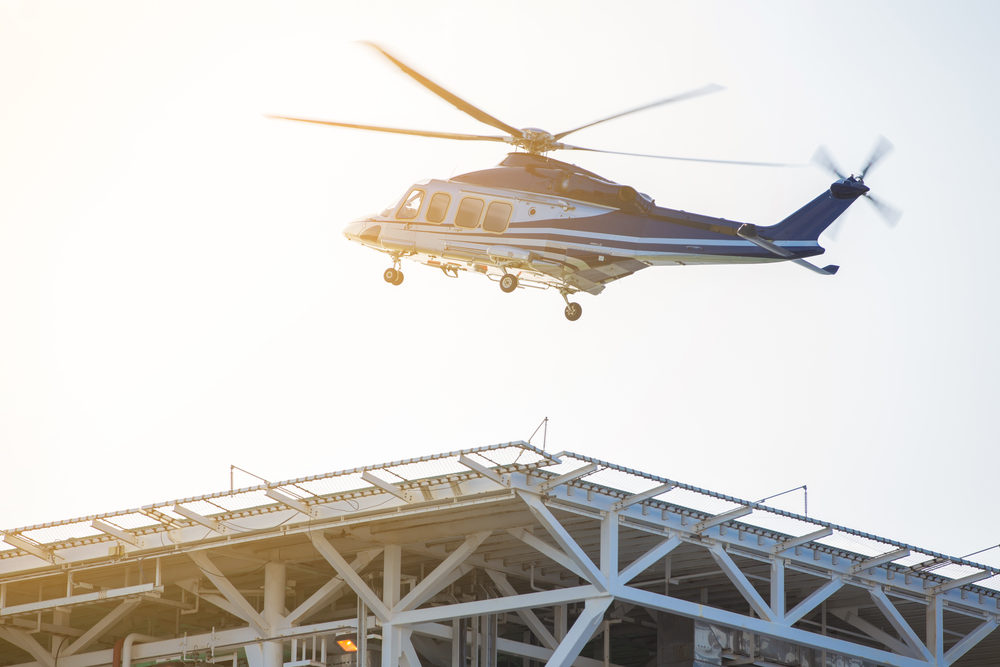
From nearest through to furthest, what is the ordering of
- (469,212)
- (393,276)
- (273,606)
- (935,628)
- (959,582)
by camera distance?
(469,212)
(273,606)
(393,276)
(959,582)
(935,628)

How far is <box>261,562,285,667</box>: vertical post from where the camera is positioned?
41281 millimetres

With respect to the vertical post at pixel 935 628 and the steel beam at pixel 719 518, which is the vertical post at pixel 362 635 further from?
the vertical post at pixel 935 628

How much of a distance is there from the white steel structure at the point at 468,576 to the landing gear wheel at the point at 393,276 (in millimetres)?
5939

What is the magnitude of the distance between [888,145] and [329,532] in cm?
1601

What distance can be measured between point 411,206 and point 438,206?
877mm

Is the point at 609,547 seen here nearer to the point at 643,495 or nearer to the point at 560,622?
the point at 643,495

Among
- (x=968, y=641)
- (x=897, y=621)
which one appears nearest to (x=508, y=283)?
(x=897, y=621)

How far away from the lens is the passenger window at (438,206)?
1608 inches

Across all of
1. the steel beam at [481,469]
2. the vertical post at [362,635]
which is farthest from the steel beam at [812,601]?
the vertical post at [362,635]

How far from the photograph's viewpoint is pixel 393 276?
138 feet

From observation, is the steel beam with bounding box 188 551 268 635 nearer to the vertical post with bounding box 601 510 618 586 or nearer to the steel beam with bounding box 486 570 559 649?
the steel beam with bounding box 486 570 559 649

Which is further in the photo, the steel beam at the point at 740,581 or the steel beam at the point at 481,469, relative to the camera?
the steel beam at the point at 740,581

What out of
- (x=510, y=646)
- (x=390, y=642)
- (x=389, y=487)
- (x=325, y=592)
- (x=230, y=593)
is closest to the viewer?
(x=389, y=487)

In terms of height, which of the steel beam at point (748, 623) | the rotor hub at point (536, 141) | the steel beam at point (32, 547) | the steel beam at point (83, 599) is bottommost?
the steel beam at point (748, 623)
